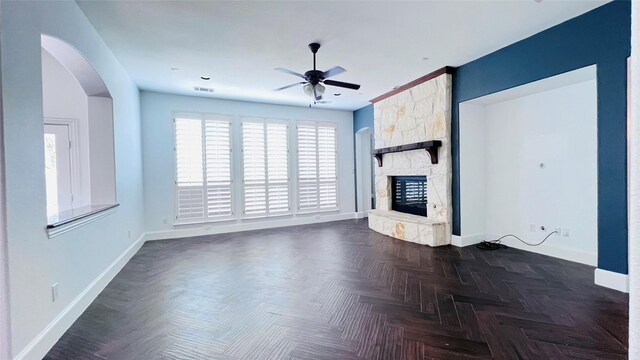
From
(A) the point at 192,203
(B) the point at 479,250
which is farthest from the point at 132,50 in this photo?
(B) the point at 479,250

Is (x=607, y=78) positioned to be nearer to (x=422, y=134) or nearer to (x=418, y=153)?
(x=422, y=134)

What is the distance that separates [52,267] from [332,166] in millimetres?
5777

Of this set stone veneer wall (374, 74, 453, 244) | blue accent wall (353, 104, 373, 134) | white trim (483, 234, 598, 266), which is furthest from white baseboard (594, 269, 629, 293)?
blue accent wall (353, 104, 373, 134)

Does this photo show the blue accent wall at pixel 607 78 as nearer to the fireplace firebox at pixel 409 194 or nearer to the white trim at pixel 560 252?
the white trim at pixel 560 252

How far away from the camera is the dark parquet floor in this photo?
7.15 ft

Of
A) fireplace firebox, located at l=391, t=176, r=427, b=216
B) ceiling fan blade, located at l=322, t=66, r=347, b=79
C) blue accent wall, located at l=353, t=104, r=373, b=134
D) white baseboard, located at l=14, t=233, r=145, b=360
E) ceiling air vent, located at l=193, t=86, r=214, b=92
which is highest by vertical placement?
ceiling air vent, located at l=193, t=86, r=214, b=92

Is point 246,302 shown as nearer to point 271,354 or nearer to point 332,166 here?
point 271,354

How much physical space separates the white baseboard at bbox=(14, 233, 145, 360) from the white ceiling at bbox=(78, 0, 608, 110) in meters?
2.74

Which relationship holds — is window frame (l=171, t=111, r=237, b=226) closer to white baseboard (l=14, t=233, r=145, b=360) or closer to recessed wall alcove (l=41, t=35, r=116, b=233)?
recessed wall alcove (l=41, t=35, r=116, b=233)

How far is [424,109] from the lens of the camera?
515cm

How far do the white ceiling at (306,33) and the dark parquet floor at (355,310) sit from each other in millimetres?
2835

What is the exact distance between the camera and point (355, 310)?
8.99 ft

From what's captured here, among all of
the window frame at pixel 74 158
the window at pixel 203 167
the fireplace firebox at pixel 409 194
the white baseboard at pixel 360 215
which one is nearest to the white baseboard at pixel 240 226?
the white baseboard at pixel 360 215

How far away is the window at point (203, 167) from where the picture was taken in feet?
19.5
